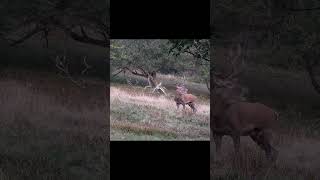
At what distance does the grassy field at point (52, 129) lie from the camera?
5.50 m

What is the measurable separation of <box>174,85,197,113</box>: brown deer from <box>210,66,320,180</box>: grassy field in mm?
480

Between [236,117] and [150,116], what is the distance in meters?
0.90

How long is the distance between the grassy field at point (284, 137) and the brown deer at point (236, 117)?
2.4 inches

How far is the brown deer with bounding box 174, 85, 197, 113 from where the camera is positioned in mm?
5496

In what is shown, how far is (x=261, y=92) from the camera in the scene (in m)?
5.51

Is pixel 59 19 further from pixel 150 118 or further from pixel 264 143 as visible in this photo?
pixel 264 143

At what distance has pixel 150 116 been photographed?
555 centimetres

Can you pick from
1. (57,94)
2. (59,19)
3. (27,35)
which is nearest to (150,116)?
(57,94)

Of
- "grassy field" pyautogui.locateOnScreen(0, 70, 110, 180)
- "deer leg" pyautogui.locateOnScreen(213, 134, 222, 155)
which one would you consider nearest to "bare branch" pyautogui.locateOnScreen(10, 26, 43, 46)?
"grassy field" pyautogui.locateOnScreen(0, 70, 110, 180)

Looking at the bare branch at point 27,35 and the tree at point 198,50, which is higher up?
the bare branch at point 27,35

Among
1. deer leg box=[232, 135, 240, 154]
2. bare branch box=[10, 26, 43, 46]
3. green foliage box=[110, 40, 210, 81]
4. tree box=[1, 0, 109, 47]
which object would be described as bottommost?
deer leg box=[232, 135, 240, 154]

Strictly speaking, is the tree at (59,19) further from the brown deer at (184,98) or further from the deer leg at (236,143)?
the deer leg at (236,143)

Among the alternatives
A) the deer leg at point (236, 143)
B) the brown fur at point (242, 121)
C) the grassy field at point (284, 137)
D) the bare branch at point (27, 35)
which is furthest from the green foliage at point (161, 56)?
the bare branch at point (27, 35)

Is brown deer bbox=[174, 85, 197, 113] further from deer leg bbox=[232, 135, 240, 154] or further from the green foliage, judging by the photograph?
deer leg bbox=[232, 135, 240, 154]
